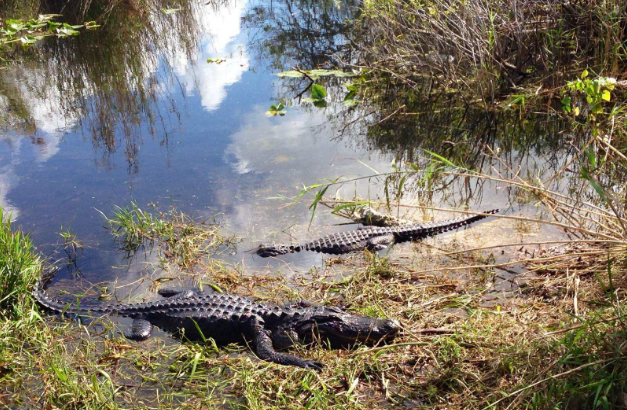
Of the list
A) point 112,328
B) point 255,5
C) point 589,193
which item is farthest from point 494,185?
point 255,5

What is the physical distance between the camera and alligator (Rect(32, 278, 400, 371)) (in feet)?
11.3

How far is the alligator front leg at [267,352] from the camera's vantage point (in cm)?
326

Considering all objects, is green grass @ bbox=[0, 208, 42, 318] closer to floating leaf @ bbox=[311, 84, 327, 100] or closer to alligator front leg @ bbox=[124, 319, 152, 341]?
alligator front leg @ bbox=[124, 319, 152, 341]

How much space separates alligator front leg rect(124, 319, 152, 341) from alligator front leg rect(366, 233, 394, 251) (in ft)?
6.53

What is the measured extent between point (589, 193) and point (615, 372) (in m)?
2.98

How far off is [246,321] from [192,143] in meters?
3.47

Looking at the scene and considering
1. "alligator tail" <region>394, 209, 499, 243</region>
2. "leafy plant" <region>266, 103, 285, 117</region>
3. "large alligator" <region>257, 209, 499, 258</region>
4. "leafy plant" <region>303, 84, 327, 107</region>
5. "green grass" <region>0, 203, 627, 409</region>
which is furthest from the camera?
"leafy plant" <region>303, 84, 327, 107</region>

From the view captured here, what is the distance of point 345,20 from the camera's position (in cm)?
1131

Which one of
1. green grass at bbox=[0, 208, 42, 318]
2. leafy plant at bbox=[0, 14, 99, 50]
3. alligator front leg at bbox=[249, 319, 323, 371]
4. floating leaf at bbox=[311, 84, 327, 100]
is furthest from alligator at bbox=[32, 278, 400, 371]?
leafy plant at bbox=[0, 14, 99, 50]

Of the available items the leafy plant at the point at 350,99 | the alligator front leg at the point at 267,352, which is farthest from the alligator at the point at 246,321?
the leafy plant at the point at 350,99

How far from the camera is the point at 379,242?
4898 millimetres

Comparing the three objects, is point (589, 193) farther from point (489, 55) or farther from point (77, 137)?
point (77, 137)

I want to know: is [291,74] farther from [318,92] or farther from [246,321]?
[246,321]

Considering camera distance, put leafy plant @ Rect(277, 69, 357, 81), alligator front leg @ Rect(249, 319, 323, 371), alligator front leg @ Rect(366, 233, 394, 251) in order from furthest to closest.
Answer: leafy plant @ Rect(277, 69, 357, 81) → alligator front leg @ Rect(366, 233, 394, 251) → alligator front leg @ Rect(249, 319, 323, 371)
